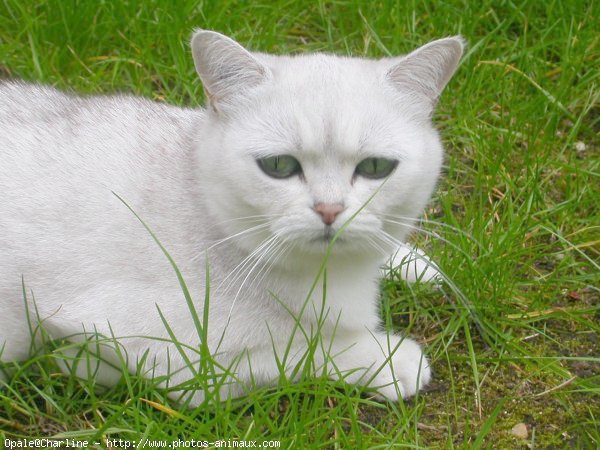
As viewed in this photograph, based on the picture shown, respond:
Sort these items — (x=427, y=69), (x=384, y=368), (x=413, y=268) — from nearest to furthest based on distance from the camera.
Answer: (x=427, y=69)
(x=384, y=368)
(x=413, y=268)

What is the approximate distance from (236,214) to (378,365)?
671 millimetres

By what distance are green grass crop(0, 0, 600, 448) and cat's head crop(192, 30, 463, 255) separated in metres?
0.45

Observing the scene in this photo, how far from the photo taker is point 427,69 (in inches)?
97.7

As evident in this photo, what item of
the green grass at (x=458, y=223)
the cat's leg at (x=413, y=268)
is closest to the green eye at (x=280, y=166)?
the green grass at (x=458, y=223)

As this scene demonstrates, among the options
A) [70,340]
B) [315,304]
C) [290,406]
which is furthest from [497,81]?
[70,340]

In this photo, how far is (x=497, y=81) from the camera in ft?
12.3

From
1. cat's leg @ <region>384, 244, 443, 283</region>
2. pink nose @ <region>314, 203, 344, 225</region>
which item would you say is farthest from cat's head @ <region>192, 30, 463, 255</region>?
cat's leg @ <region>384, 244, 443, 283</region>

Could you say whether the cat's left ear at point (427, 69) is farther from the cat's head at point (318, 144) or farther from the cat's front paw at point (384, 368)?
the cat's front paw at point (384, 368)

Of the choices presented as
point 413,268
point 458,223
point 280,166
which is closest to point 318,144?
point 280,166

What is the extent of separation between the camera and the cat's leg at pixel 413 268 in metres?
3.03

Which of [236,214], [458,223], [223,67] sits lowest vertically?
[236,214]

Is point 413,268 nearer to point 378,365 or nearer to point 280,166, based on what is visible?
point 378,365

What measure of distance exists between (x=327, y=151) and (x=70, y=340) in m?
0.97

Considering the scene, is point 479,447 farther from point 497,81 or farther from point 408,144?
point 497,81
